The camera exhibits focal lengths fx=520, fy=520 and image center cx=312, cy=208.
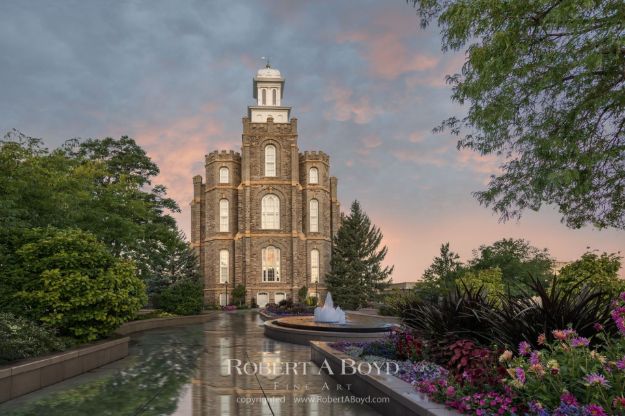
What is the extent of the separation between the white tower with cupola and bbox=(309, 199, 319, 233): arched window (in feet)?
38.7

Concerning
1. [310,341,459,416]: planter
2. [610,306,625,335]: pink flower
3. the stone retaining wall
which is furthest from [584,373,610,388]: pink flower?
the stone retaining wall

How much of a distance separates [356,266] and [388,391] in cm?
4503

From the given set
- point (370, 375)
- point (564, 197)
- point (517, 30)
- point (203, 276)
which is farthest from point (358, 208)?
point (370, 375)

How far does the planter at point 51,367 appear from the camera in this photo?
816 centimetres

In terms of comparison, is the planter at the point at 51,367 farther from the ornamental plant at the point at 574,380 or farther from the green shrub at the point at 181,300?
the green shrub at the point at 181,300

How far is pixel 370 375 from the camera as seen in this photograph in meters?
7.71

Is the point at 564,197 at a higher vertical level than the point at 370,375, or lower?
higher

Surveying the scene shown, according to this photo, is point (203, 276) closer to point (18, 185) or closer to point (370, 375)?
point (18, 185)

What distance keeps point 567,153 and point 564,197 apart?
310 cm

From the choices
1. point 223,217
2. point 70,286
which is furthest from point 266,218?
point 70,286

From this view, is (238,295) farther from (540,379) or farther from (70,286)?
(540,379)

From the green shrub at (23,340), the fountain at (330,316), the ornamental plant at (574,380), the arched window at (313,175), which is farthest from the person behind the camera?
the arched window at (313,175)

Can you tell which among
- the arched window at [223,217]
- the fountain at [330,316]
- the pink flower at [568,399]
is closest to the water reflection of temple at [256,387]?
the pink flower at [568,399]

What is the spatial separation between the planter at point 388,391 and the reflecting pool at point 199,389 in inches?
8.0
